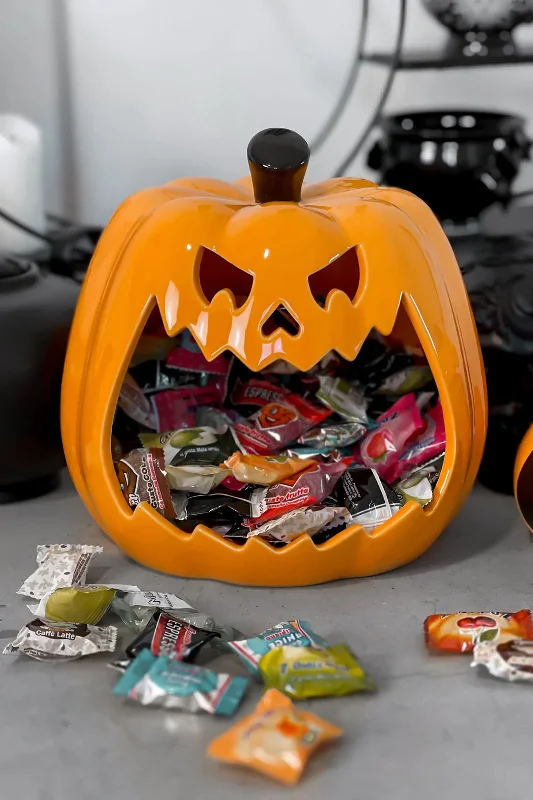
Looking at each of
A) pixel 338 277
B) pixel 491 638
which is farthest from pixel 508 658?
pixel 338 277

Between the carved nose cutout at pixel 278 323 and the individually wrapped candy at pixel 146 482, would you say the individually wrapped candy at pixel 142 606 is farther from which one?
the carved nose cutout at pixel 278 323

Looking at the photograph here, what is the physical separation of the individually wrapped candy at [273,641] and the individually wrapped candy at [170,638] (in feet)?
Answer: 0.10

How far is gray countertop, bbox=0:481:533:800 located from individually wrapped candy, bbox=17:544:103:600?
0.07 feet

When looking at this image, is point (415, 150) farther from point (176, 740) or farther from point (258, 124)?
point (176, 740)

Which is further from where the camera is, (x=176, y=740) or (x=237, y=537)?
(x=237, y=537)

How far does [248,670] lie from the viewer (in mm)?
779

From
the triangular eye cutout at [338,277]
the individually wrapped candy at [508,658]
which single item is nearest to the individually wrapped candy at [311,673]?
the individually wrapped candy at [508,658]

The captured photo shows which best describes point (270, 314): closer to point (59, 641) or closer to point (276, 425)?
point (276, 425)

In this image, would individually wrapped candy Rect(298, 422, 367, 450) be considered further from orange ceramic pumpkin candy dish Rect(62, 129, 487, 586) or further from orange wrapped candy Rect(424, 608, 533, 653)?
orange wrapped candy Rect(424, 608, 533, 653)

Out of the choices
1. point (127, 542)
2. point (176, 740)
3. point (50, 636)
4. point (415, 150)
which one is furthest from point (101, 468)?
point (415, 150)

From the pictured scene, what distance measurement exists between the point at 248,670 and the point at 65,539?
35cm

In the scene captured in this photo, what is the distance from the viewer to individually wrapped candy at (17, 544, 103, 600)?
0.90 m

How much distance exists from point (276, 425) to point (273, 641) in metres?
0.32

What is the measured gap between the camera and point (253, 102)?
133cm
